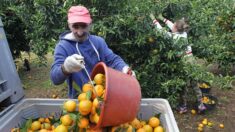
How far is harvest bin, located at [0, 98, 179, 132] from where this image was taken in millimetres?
2304

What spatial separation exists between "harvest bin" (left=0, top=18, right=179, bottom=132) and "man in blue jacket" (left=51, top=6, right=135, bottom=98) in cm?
23

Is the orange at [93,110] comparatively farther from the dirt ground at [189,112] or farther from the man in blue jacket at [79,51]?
the dirt ground at [189,112]

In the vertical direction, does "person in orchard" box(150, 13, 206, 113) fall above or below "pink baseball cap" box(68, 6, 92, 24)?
below

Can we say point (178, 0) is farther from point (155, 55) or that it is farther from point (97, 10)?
point (97, 10)

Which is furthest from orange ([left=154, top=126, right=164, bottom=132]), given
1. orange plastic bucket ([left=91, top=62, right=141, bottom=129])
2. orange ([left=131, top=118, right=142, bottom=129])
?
orange plastic bucket ([left=91, top=62, right=141, bottom=129])

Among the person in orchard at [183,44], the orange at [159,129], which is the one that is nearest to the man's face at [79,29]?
the orange at [159,129]

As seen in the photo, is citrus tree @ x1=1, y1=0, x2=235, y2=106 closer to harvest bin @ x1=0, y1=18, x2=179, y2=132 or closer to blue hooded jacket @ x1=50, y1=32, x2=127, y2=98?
blue hooded jacket @ x1=50, y1=32, x2=127, y2=98

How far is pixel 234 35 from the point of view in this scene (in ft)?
21.2

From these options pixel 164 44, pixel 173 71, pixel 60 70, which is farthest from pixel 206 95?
pixel 60 70

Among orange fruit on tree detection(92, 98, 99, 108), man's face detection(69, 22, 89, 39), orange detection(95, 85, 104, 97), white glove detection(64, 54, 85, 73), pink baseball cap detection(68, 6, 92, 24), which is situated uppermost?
pink baseball cap detection(68, 6, 92, 24)

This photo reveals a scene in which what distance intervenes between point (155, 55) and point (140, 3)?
723 millimetres

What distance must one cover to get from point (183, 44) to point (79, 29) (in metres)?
2.30

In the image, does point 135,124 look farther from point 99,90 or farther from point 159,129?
point 99,90

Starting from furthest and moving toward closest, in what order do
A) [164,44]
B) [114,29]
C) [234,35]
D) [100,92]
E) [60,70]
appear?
[234,35] → [164,44] → [114,29] → [60,70] → [100,92]
